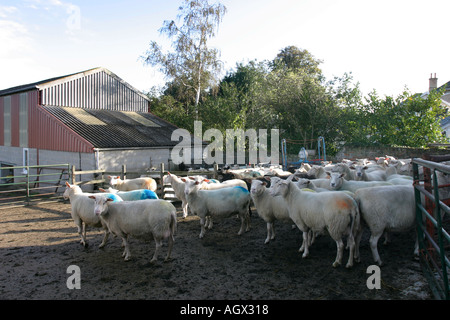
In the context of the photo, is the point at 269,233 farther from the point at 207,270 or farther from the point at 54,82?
the point at 54,82

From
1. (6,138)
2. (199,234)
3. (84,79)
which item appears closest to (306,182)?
(199,234)

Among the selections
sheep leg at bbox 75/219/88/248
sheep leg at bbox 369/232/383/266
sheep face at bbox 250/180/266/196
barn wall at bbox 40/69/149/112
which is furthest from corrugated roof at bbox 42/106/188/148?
sheep leg at bbox 369/232/383/266

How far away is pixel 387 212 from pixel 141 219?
15.3 feet

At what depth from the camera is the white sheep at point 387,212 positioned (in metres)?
5.61

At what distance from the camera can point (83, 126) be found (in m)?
18.3

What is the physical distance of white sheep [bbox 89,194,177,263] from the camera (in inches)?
246

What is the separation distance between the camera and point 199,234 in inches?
328

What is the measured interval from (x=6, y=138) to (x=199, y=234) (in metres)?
22.3

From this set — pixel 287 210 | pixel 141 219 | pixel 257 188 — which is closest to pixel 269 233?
pixel 287 210

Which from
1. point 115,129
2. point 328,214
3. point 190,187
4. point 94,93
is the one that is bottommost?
point 328,214

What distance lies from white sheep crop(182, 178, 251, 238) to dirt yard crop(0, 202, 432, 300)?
549mm

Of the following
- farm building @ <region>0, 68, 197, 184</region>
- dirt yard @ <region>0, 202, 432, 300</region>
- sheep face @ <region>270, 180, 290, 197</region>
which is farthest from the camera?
farm building @ <region>0, 68, 197, 184</region>

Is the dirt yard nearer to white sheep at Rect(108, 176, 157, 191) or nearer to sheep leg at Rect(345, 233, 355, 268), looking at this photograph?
sheep leg at Rect(345, 233, 355, 268)

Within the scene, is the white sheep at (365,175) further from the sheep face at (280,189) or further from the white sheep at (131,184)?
the white sheep at (131,184)
